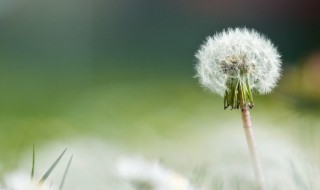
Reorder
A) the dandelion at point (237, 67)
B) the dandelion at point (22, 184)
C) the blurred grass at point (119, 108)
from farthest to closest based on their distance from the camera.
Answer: the blurred grass at point (119, 108), the dandelion at point (237, 67), the dandelion at point (22, 184)

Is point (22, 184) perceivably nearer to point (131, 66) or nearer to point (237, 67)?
point (237, 67)

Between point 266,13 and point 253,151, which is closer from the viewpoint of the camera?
point 253,151

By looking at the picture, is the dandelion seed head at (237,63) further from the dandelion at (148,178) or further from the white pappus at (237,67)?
the dandelion at (148,178)

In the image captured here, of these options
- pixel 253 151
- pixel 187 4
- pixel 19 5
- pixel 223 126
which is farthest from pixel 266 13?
pixel 253 151

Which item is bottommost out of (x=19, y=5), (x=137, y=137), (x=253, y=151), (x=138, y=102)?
(x=253, y=151)

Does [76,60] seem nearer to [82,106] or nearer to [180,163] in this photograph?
[82,106]

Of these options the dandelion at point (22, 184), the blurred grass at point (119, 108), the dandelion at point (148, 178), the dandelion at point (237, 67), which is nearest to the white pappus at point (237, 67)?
the dandelion at point (237, 67)
